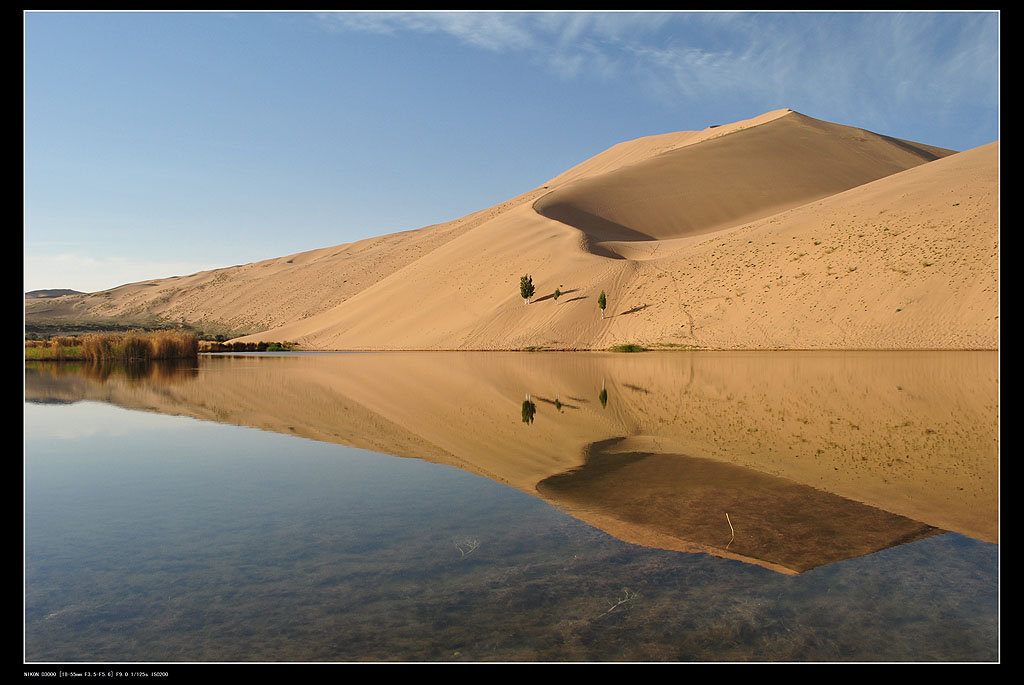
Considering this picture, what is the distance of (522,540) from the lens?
468 centimetres

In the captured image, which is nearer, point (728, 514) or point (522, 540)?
point (522, 540)

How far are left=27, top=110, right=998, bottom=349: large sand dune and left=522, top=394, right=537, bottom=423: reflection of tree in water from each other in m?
28.6

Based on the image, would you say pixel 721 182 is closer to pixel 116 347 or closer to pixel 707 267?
pixel 707 267

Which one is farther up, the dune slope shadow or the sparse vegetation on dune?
the dune slope shadow

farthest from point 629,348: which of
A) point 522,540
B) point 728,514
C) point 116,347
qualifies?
point 522,540

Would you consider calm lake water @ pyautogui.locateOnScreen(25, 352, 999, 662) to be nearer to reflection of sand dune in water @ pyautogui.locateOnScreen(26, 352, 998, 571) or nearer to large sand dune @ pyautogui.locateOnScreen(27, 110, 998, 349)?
reflection of sand dune in water @ pyautogui.locateOnScreen(26, 352, 998, 571)

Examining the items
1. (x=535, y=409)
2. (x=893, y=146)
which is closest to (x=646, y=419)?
(x=535, y=409)

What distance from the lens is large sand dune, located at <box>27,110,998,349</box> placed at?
127 feet

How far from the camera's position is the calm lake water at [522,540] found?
324 cm

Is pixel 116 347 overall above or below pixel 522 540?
above

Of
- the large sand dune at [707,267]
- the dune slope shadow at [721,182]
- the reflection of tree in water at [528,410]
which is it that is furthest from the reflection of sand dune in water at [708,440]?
the dune slope shadow at [721,182]

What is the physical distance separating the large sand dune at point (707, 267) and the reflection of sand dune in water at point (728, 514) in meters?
33.4

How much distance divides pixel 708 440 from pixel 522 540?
15.1 feet

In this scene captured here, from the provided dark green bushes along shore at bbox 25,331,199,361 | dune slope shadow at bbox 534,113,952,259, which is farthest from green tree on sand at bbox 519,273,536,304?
dark green bushes along shore at bbox 25,331,199,361
